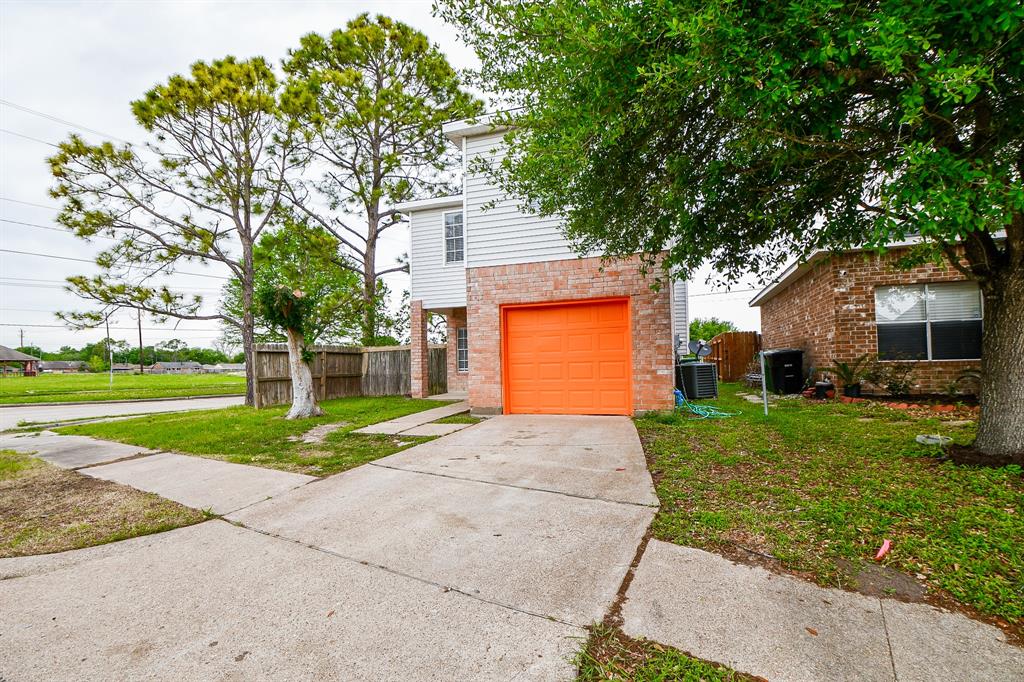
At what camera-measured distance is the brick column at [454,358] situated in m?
13.8

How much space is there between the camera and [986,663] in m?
1.71

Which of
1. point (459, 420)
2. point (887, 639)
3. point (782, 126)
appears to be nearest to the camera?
point (887, 639)

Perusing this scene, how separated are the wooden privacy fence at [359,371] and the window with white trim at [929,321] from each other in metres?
11.6

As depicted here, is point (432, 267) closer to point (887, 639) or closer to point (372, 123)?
point (372, 123)

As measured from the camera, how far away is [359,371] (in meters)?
14.5

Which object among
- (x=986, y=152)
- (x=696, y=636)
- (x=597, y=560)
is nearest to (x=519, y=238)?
(x=986, y=152)

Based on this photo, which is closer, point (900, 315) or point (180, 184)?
point (900, 315)

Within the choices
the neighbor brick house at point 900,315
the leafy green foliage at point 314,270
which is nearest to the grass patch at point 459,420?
the leafy green foliage at point 314,270

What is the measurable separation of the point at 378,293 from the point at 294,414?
10213 millimetres

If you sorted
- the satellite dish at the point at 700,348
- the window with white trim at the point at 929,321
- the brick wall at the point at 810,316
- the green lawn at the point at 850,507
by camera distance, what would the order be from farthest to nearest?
the satellite dish at the point at 700,348
the brick wall at the point at 810,316
the window with white trim at the point at 929,321
the green lawn at the point at 850,507

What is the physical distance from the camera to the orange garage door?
7812 millimetres

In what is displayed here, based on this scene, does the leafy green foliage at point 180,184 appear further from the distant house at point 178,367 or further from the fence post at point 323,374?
the distant house at point 178,367

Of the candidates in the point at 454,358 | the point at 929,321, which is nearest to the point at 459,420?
the point at 454,358

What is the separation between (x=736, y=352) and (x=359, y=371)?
545 inches
